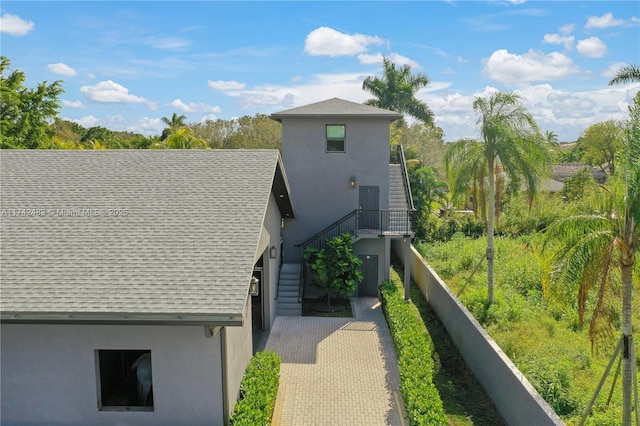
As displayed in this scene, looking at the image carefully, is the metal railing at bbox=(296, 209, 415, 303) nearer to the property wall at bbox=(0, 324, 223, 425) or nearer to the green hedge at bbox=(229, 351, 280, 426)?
the green hedge at bbox=(229, 351, 280, 426)

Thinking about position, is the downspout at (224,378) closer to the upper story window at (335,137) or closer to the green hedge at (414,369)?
the green hedge at (414,369)

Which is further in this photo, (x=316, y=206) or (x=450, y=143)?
(x=316, y=206)

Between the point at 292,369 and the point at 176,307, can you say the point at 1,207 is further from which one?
the point at 292,369

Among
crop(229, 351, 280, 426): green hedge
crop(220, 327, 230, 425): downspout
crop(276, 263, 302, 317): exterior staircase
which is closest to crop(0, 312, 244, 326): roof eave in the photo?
crop(220, 327, 230, 425): downspout

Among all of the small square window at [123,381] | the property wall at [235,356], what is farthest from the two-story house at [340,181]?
the small square window at [123,381]

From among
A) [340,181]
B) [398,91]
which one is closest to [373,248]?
[340,181]

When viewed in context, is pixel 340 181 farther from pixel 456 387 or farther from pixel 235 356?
pixel 235 356

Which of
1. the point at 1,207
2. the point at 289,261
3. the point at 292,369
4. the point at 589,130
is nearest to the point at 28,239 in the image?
the point at 1,207
